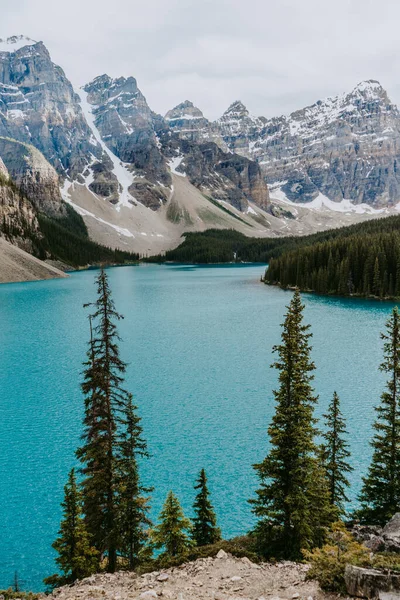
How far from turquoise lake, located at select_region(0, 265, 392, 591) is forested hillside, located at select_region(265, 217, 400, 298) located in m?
19.2

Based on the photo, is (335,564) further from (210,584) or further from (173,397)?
(173,397)

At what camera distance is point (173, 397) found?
126 feet

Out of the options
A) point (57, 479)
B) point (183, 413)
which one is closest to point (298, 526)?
point (57, 479)

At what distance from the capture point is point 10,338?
6197 cm

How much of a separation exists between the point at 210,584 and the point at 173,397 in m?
26.6

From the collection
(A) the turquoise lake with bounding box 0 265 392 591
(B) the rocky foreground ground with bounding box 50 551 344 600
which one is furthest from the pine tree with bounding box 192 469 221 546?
(A) the turquoise lake with bounding box 0 265 392 591

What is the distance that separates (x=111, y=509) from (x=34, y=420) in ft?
62.5

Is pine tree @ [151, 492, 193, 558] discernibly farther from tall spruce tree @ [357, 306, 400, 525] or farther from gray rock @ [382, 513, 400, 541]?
tall spruce tree @ [357, 306, 400, 525]

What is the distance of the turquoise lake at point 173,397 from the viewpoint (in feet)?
75.1

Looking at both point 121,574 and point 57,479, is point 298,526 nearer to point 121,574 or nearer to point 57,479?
point 121,574

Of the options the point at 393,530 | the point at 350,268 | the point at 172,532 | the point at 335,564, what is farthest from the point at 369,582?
the point at 350,268

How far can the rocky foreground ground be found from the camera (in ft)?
36.1

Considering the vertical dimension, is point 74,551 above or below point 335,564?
below

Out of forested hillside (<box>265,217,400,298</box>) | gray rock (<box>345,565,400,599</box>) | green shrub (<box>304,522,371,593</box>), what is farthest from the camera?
forested hillside (<box>265,217,400,298</box>)
